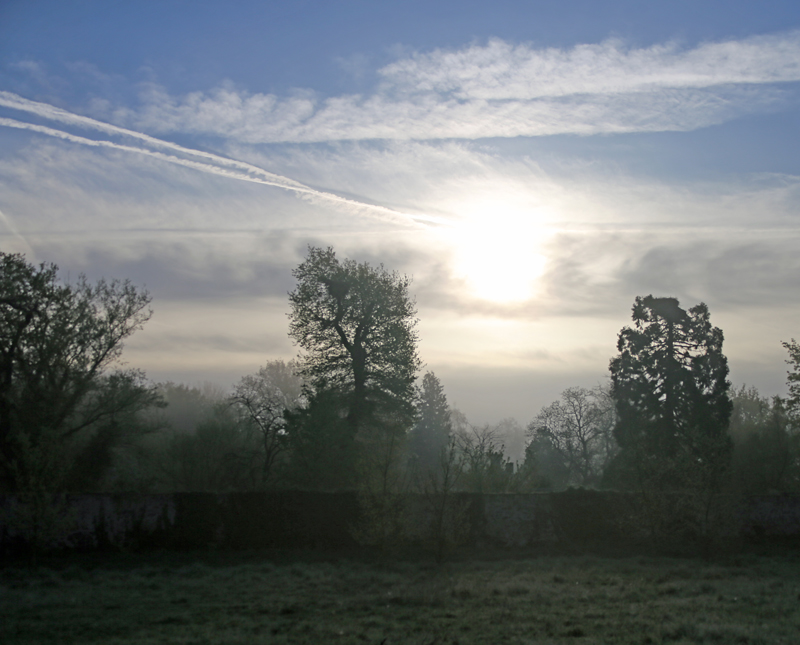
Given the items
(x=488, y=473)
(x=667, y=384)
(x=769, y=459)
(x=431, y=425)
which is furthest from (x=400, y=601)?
(x=431, y=425)

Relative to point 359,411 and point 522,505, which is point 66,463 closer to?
point 359,411

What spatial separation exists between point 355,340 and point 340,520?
32.7ft

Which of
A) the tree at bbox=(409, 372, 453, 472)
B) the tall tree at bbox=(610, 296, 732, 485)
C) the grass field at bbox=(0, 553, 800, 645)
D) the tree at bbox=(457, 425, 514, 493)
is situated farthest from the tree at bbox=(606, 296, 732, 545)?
the tree at bbox=(409, 372, 453, 472)

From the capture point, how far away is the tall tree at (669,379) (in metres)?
32.0

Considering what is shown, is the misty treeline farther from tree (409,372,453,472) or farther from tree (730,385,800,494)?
tree (409,372,453,472)

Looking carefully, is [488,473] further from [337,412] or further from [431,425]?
[431,425]

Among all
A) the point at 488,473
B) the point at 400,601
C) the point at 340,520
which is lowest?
the point at 400,601

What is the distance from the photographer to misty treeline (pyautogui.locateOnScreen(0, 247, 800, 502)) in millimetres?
24359

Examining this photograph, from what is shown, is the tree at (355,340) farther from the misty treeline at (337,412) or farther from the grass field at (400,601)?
the grass field at (400,601)

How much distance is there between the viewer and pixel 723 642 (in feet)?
29.2

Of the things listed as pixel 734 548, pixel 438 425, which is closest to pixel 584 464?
pixel 438 425

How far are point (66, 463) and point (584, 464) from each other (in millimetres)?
42216

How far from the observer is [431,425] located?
57.3m

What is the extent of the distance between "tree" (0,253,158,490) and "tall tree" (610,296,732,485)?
2588 centimetres
